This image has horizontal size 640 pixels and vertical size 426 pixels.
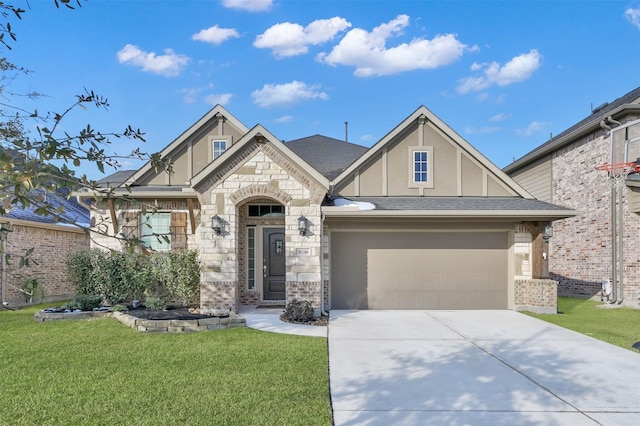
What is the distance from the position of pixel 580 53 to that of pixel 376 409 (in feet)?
50.0

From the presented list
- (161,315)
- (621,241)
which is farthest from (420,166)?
(161,315)

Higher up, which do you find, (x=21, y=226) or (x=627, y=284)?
(x=21, y=226)

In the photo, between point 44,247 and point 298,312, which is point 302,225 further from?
point 44,247

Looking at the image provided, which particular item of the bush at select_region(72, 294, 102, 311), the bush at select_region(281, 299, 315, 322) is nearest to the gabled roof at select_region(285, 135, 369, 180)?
the bush at select_region(281, 299, 315, 322)

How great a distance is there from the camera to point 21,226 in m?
12.5

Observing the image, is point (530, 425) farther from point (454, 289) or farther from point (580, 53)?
point (580, 53)

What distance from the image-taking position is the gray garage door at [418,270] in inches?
435

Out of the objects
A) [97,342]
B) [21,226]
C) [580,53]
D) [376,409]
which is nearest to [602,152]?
[580,53]

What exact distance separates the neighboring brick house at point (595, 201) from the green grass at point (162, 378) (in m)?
11.0

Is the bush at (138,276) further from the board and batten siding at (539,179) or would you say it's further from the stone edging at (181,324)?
the board and batten siding at (539,179)

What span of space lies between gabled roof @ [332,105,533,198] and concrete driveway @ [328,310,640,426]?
4442 millimetres

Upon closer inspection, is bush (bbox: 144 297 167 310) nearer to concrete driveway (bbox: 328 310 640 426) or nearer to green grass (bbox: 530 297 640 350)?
concrete driveway (bbox: 328 310 640 426)

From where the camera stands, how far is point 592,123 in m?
13.6

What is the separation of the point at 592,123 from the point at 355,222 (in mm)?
9159
